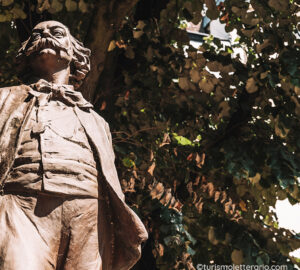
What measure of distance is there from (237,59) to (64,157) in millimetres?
3773

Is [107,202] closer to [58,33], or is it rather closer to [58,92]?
[58,92]

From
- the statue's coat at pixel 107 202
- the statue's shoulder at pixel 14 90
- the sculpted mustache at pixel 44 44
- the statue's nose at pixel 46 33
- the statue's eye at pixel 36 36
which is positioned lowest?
the statue's coat at pixel 107 202

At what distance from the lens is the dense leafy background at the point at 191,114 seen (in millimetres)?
5883

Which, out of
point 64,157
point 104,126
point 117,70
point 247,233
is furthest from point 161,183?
point 64,157

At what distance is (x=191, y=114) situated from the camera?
21.8ft

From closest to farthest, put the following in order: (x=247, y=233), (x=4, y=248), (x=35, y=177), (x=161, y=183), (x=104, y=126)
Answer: (x=4, y=248)
(x=35, y=177)
(x=104, y=126)
(x=247, y=233)
(x=161, y=183)

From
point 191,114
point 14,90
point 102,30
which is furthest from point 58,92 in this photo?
point 191,114

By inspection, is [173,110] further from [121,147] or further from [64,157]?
[64,157]

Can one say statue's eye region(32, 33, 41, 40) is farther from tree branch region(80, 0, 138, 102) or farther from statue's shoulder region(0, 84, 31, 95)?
tree branch region(80, 0, 138, 102)

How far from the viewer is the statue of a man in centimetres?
300

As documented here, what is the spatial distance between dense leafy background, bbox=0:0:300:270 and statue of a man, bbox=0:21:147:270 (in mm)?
2175

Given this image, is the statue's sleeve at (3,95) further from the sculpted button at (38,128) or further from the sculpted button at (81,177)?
the sculpted button at (81,177)

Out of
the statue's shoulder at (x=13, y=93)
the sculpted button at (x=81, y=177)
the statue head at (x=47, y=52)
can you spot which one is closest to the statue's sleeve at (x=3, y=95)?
the statue's shoulder at (x=13, y=93)

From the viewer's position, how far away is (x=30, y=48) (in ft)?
12.1
